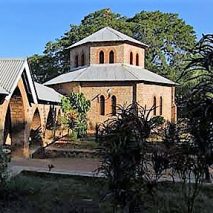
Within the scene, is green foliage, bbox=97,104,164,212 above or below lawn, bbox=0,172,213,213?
above

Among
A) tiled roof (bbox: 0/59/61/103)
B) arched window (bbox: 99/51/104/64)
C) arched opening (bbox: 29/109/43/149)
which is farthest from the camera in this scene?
arched window (bbox: 99/51/104/64)

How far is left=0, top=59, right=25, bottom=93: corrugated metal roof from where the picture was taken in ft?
68.6

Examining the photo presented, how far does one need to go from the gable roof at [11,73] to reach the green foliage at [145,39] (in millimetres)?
31065

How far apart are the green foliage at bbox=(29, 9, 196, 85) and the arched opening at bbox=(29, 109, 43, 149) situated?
25703 mm

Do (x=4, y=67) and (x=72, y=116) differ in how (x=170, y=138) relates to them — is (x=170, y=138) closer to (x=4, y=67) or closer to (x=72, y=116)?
(x=4, y=67)

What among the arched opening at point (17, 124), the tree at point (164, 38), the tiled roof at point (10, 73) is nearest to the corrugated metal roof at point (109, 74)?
the tree at point (164, 38)

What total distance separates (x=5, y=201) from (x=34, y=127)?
64.7 feet

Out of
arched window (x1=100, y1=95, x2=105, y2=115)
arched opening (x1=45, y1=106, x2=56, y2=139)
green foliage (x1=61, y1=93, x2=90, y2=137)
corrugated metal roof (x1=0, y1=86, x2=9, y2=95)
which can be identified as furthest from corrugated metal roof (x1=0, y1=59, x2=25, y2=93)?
arched window (x1=100, y1=95, x2=105, y2=115)

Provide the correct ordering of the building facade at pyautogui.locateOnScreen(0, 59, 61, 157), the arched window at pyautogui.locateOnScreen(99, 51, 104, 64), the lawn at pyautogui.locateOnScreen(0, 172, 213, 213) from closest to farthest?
the lawn at pyautogui.locateOnScreen(0, 172, 213, 213), the building facade at pyautogui.locateOnScreen(0, 59, 61, 157), the arched window at pyautogui.locateOnScreen(99, 51, 104, 64)

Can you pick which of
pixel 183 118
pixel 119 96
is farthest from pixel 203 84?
pixel 119 96

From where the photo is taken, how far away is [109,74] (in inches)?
1524

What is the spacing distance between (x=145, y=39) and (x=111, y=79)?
60.0 ft

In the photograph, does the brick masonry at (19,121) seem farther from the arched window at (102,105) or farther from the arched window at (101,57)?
the arched window at (101,57)

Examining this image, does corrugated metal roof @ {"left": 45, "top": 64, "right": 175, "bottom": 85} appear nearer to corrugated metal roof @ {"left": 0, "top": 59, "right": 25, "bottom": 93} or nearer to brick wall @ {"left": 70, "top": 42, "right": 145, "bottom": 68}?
brick wall @ {"left": 70, "top": 42, "right": 145, "bottom": 68}
